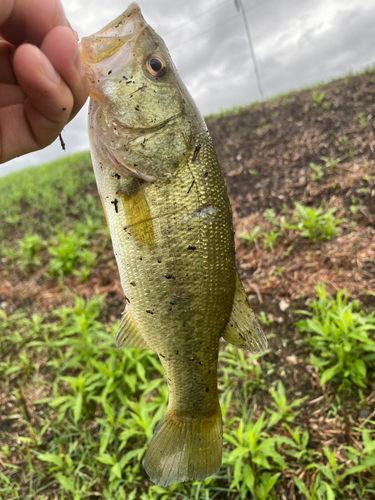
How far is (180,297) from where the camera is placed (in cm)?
135

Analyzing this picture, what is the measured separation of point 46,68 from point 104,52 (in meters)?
0.41

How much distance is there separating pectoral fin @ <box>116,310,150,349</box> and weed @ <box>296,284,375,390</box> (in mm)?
1740

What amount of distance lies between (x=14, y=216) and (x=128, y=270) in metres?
7.28

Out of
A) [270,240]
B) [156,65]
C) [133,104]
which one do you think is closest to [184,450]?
[133,104]

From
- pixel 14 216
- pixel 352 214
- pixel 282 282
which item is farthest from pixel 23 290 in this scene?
pixel 352 214

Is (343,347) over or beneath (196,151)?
beneath

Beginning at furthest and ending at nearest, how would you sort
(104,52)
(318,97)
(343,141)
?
(318,97) → (343,141) → (104,52)

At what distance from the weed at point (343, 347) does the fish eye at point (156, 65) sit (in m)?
2.34

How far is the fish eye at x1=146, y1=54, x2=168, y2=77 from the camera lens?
1.35 m

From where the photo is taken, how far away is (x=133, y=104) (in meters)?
1.33

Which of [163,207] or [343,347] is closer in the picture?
[163,207]

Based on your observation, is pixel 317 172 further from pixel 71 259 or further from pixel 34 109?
pixel 34 109

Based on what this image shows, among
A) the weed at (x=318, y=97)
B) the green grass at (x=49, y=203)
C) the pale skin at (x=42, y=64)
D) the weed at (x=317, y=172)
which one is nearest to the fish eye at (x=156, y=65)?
the pale skin at (x=42, y=64)

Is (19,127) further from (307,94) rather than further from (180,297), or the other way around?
(307,94)
